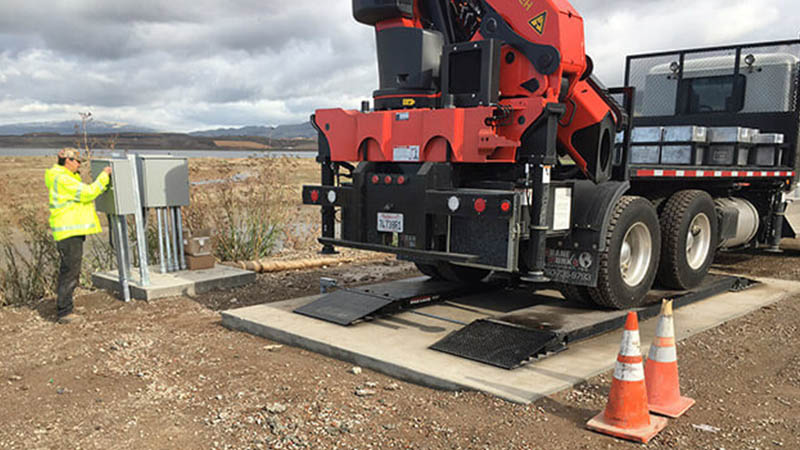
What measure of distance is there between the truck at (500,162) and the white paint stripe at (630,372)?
4.59 feet

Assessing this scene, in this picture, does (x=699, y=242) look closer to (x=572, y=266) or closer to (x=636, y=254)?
(x=636, y=254)

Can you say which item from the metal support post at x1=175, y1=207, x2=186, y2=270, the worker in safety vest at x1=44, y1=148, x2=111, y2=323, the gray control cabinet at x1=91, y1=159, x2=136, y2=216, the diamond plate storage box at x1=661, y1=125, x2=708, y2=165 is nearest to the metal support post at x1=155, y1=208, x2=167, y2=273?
the metal support post at x1=175, y1=207, x2=186, y2=270

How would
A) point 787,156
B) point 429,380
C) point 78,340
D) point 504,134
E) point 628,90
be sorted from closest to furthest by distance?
point 429,380
point 504,134
point 78,340
point 628,90
point 787,156

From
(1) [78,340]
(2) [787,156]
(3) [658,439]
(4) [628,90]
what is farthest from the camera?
(2) [787,156]

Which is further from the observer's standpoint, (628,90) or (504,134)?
(628,90)

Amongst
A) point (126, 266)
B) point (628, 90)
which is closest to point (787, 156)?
point (628, 90)

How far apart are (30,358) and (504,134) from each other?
4.14 meters

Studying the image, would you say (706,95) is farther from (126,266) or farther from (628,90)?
(126,266)

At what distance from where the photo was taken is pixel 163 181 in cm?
722

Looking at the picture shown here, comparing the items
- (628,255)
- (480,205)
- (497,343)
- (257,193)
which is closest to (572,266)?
(628,255)

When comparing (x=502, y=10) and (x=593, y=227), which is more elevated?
(x=502, y=10)

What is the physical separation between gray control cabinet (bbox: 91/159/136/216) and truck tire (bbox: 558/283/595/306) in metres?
4.50

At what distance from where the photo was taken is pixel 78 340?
17.9ft

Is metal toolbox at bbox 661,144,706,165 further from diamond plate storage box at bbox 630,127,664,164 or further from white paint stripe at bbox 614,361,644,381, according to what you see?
white paint stripe at bbox 614,361,644,381
